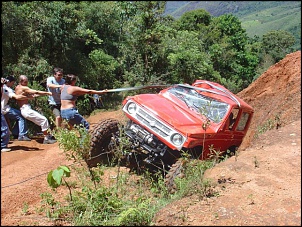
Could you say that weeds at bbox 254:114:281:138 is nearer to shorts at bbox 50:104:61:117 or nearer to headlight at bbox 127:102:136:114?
headlight at bbox 127:102:136:114

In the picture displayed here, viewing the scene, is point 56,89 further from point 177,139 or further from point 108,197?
point 108,197

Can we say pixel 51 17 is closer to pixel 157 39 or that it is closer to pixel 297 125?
pixel 157 39

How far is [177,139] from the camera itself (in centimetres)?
584

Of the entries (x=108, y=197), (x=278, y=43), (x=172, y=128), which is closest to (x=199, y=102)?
(x=172, y=128)

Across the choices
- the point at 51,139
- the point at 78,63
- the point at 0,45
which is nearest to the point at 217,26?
the point at 78,63

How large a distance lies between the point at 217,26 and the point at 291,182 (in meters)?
26.4

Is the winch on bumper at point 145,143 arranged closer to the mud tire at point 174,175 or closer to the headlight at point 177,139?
the headlight at point 177,139

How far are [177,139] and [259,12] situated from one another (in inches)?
963

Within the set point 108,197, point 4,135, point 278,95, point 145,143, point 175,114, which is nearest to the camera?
point 108,197

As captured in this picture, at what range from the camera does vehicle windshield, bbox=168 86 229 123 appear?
676 cm

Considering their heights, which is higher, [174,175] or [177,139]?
[177,139]

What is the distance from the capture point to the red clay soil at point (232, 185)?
13.7 ft

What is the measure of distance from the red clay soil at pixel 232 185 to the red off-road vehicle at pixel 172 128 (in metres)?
0.50

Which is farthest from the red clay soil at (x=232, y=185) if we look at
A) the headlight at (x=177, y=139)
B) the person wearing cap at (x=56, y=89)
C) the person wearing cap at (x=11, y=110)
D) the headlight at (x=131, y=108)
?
the headlight at (x=131, y=108)
